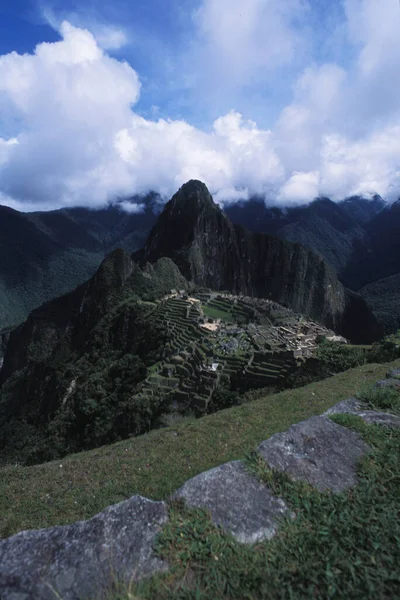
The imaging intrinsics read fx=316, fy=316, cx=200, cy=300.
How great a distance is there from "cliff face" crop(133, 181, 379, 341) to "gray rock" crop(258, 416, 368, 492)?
103838 millimetres

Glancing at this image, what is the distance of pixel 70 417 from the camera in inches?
1046

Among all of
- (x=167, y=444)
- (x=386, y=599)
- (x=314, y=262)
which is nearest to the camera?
(x=386, y=599)

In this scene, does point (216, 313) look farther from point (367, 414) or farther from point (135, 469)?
point (367, 414)

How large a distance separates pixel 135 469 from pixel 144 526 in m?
3.27

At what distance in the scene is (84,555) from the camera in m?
1.86

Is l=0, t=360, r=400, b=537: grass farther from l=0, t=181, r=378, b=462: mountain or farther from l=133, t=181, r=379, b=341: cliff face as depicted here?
l=133, t=181, r=379, b=341: cliff face

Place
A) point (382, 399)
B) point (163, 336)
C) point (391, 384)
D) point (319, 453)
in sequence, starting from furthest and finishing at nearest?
1. point (163, 336)
2. point (391, 384)
3. point (382, 399)
4. point (319, 453)

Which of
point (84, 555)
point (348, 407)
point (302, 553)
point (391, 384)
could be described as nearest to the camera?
point (302, 553)

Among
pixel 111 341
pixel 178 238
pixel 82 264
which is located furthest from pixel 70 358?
pixel 82 264

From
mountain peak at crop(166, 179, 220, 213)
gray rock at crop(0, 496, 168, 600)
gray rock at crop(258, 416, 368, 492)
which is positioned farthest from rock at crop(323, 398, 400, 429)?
mountain peak at crop(166, 179, 220, 213)

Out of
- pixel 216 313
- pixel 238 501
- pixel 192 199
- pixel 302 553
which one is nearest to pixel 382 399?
pixel 238 501

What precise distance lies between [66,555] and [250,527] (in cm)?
112

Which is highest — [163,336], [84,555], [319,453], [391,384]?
[391,384]

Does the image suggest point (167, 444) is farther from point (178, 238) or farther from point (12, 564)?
point (178, 238)
